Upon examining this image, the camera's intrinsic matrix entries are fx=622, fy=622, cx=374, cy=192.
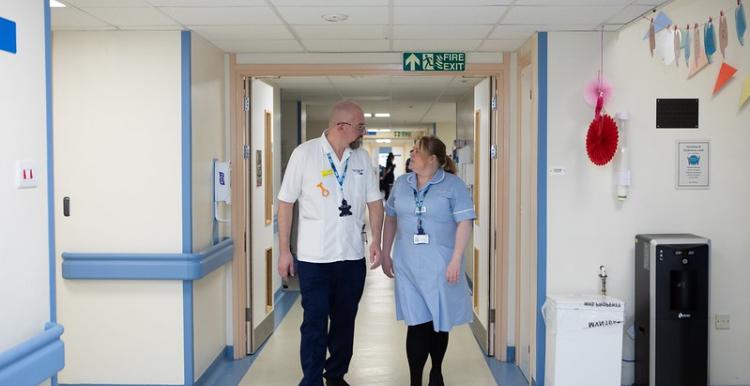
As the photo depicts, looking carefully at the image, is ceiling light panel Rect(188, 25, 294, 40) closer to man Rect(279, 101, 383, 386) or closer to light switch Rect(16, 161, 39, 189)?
man Rect(279, 101, 383, 386)

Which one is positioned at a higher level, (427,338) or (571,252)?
(571,252)

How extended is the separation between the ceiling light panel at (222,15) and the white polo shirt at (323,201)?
0.73 metres

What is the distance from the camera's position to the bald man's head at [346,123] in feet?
11.3

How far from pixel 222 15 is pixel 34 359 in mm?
1977

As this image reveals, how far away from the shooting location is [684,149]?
3.73 m

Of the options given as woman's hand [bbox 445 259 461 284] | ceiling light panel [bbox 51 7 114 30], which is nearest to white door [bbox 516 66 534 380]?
woman's hand [bbox 445 259 461 284]

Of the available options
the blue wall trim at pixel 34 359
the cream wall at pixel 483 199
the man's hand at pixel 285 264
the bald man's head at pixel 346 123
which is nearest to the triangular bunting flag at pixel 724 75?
the cream wall at pixel 483 199

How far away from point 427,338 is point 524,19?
1.87 metres

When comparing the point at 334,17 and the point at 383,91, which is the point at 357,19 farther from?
the point at 383,91

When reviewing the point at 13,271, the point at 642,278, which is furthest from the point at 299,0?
the point at 642,278

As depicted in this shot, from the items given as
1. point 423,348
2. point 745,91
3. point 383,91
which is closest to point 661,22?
point 745,91

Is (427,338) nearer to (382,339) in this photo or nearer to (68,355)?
(382,339)

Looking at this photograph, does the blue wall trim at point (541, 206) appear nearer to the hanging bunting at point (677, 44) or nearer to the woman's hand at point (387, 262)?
the hanging bunting at point (677, 44)

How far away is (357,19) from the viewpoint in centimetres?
345
